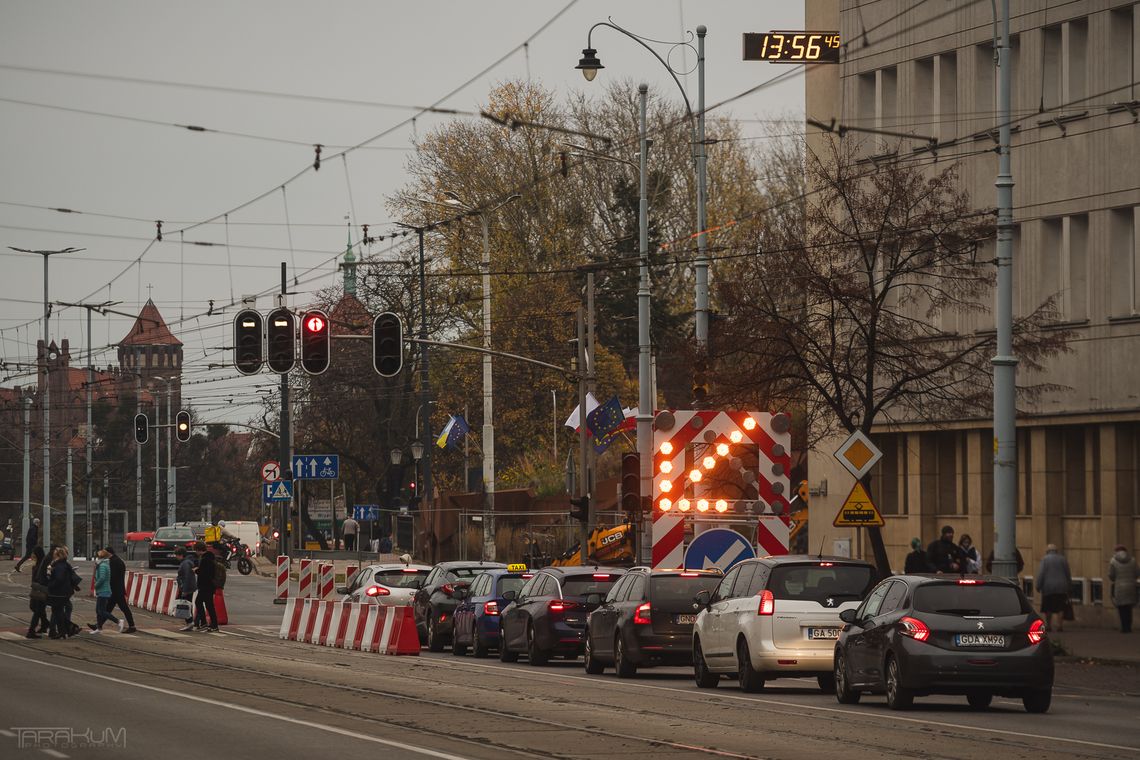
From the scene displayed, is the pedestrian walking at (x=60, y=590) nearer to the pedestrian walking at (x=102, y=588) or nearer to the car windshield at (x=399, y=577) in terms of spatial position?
the pedestrian walking at (x=102, y=588)

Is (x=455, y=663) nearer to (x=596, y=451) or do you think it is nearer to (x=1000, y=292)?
(x=1000, y=292)

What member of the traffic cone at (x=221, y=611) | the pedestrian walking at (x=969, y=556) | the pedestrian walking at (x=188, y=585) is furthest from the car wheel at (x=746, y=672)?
the traffic cone at (x=221, y=611)

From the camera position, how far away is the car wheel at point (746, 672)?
22016mm

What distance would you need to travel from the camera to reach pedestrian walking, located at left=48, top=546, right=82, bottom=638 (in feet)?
110

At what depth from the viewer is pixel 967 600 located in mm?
19219

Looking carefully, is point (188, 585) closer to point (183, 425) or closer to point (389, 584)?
point (389, 584)

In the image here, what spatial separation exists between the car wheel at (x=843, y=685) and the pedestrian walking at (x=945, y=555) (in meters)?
11.7

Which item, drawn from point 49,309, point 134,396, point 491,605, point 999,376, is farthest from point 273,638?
point 134,396

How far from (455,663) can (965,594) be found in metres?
11.6

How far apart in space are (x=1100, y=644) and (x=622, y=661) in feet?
31.6

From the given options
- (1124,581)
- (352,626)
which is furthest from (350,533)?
(1124,581)

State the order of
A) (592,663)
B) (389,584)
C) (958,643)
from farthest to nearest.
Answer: (389,584) < (592,663) < (958,643)

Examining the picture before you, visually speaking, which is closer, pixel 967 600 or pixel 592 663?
pixel 967 600

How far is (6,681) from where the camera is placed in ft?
74.7
